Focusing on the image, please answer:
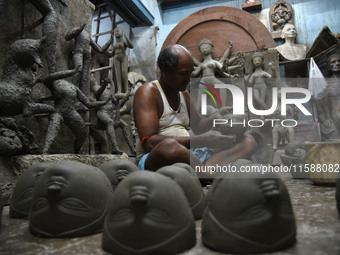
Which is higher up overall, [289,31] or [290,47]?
[289,31]

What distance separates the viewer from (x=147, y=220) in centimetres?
74

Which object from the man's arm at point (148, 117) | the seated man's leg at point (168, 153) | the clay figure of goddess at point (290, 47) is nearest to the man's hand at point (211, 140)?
the man's arm at point (148, 117)

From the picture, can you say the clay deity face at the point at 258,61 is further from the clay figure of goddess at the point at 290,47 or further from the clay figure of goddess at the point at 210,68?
the clay figure of goddess at the point at 290,47

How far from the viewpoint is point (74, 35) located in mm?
2947

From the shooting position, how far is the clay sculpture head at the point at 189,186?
1.05 m

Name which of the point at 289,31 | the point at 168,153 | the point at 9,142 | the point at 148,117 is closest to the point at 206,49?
the point at 289,31

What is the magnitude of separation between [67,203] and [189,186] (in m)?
0.46

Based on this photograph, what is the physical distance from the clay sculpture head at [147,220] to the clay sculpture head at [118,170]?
0.45m

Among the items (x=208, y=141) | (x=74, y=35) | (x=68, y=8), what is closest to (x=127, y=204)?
(x=208, y=141)

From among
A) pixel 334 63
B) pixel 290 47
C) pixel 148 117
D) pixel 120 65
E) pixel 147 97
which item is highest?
pixel 290 47

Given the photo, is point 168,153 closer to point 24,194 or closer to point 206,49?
point 24,194

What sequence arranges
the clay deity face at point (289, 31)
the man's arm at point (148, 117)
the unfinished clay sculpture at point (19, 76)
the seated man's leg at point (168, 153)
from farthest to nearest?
the clay deity face at point (289, 31), the unfinished clay sculpture at point (19, 76), the man's arm at point (148, 117), the seated man's leg at point (168, 153)

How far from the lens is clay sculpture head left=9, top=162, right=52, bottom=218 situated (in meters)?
1.18

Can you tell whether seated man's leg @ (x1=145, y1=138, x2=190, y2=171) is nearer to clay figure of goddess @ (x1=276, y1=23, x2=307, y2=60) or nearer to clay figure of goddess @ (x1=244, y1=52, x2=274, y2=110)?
clay figure of goddess @ (x1=244, y1=52, x2=274, y2=110)
